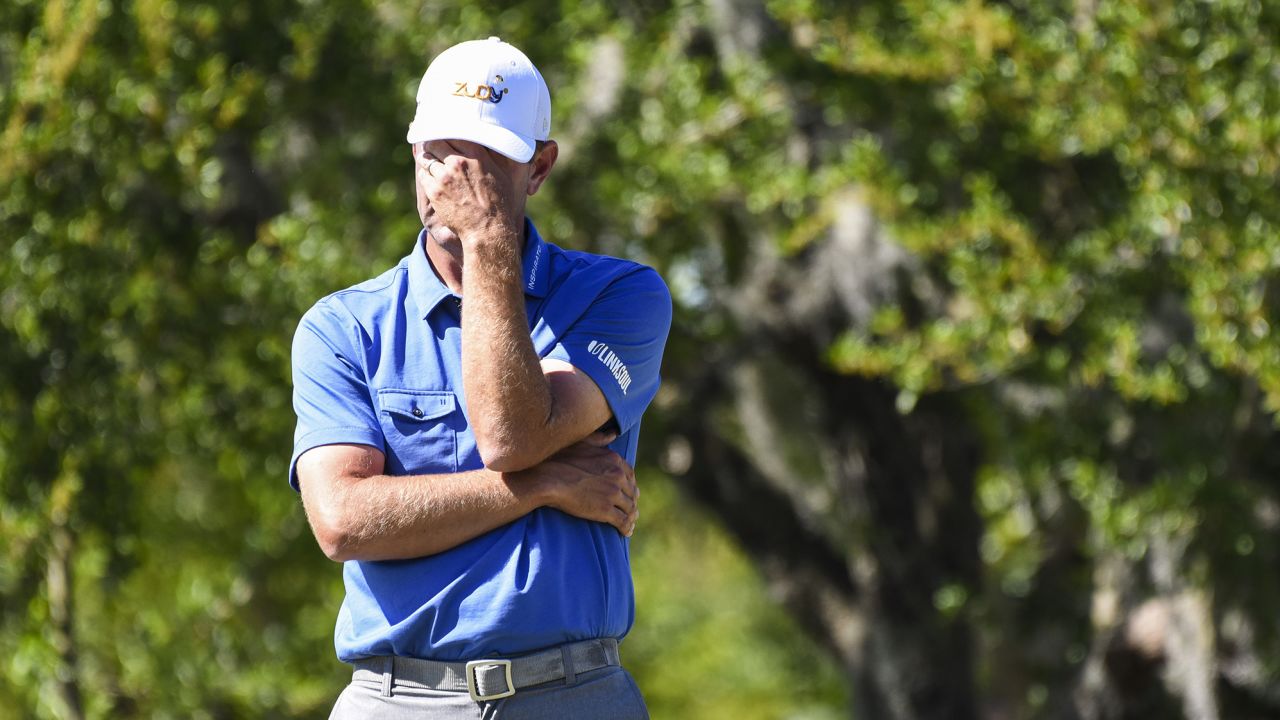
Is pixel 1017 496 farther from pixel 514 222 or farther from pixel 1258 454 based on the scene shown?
pixel 514 222

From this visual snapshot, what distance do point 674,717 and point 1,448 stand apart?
12.3 meters

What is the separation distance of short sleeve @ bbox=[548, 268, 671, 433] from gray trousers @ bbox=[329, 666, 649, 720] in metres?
0.48

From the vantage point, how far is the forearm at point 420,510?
266cm

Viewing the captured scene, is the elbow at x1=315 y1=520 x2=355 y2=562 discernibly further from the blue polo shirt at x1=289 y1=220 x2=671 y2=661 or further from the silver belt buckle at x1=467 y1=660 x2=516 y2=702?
the silver belt buckle at x1=467 y1=660 x2=516 y2=702

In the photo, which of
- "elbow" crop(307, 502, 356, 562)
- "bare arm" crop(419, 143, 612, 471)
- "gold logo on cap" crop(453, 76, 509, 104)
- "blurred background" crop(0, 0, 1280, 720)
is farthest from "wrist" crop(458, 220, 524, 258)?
"blurred background" crop(0, 0, 1280, 720)

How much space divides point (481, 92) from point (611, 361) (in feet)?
1.72

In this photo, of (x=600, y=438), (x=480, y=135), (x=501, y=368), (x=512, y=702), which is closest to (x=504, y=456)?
(x=501, y=368)

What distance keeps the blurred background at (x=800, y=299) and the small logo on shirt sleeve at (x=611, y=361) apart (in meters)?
3.82

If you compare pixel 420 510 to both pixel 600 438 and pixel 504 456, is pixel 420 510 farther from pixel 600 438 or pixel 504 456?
pixel 600 438

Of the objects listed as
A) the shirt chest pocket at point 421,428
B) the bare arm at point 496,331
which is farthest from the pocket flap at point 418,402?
the bare arm at point 496,331

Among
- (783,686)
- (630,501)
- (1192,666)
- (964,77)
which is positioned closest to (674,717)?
(783,686)

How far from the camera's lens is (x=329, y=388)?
280 cm

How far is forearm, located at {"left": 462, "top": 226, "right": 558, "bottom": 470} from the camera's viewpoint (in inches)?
103

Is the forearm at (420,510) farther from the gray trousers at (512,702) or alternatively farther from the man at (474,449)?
the gray trousers at (512,702)
